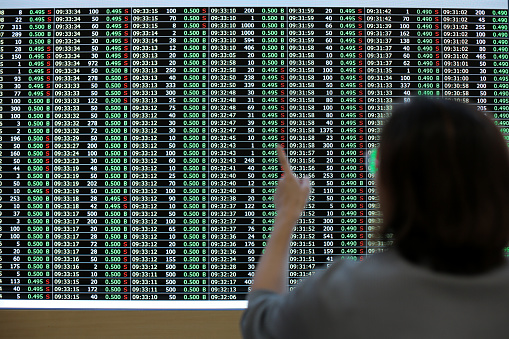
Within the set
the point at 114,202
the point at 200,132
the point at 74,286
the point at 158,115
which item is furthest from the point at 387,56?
the point at 74,286

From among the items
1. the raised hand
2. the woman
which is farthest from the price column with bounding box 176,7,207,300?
the woman

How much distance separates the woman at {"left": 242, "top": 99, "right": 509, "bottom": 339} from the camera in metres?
0.57

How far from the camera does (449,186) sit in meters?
0.59

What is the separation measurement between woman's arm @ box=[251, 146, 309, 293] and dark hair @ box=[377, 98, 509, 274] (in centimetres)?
19

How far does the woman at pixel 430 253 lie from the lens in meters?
0.57

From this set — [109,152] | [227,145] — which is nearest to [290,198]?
[227,145]

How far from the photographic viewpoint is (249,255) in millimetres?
1354

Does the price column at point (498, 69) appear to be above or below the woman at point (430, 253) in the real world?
above

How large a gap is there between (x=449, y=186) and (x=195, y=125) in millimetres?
924

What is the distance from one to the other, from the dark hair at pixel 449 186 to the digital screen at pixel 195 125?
29.5 inches

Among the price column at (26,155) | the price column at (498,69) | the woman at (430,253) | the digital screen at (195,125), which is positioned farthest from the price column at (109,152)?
the price column at (498,69)

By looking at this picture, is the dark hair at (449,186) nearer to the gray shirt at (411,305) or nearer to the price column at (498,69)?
the gray shirt at (411,305)

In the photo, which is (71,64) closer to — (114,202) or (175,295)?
(114,202)

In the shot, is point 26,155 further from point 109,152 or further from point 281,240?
point 281,240
